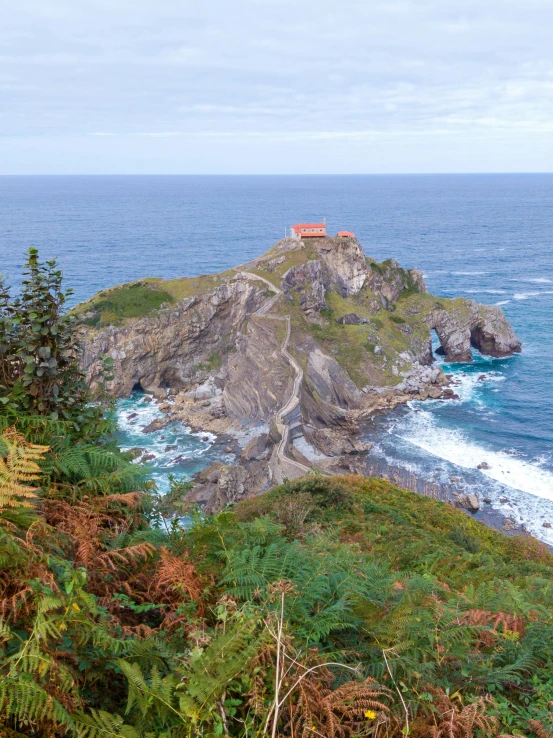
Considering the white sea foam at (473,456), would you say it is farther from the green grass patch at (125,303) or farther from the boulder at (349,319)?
the green grass patch at (125,303)

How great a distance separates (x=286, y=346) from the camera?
63531mm

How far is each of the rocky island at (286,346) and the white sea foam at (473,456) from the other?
19.6ft

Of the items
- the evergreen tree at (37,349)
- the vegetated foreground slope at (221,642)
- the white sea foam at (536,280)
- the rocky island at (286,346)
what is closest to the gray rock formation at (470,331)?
the rocky island at (286,346)

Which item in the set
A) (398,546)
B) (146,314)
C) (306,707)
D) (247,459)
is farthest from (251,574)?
(146,314)

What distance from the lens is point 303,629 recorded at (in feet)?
15.3

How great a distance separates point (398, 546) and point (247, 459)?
32692 mm

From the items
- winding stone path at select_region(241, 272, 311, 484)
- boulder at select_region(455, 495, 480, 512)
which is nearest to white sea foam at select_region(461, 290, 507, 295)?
winding stone path at select_region(241, 272, 311, 484)

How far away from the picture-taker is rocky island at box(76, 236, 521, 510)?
5334 cm

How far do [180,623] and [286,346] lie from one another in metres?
58.8

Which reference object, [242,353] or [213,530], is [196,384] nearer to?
[242,353]

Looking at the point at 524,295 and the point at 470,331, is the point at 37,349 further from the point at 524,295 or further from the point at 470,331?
the point at 524,295

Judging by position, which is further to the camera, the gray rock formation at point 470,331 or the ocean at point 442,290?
the gray rock formation at point 470,331

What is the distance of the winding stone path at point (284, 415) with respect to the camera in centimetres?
4491

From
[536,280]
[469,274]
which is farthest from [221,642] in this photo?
[536,280]
